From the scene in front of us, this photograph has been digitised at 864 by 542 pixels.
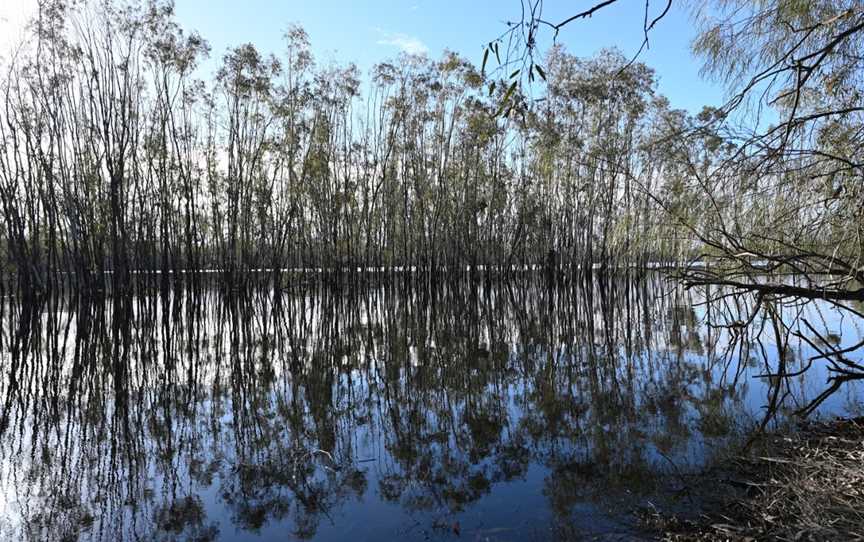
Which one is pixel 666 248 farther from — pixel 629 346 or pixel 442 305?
pixel 442 305

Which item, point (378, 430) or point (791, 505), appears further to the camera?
point (378, 430)

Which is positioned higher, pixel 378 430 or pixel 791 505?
pixel 791 505

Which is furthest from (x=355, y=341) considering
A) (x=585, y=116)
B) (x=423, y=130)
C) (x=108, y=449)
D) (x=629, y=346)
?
(x=585, y=116)

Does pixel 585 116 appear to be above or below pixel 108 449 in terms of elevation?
above

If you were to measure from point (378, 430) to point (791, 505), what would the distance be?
2.59 metres

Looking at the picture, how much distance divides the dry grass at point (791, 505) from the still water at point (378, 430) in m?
0.22

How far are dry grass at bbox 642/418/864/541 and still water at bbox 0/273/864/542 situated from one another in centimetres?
22

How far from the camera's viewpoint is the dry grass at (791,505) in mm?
1716

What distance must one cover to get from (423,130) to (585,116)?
7377 millimetres

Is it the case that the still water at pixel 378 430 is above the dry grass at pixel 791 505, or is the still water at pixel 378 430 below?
below

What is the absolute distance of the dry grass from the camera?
1.72 m

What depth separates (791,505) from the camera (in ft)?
6.81

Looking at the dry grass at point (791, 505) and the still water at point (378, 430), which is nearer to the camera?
the dry grass at point (791, 505)

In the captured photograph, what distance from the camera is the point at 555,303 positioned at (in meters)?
13.2
